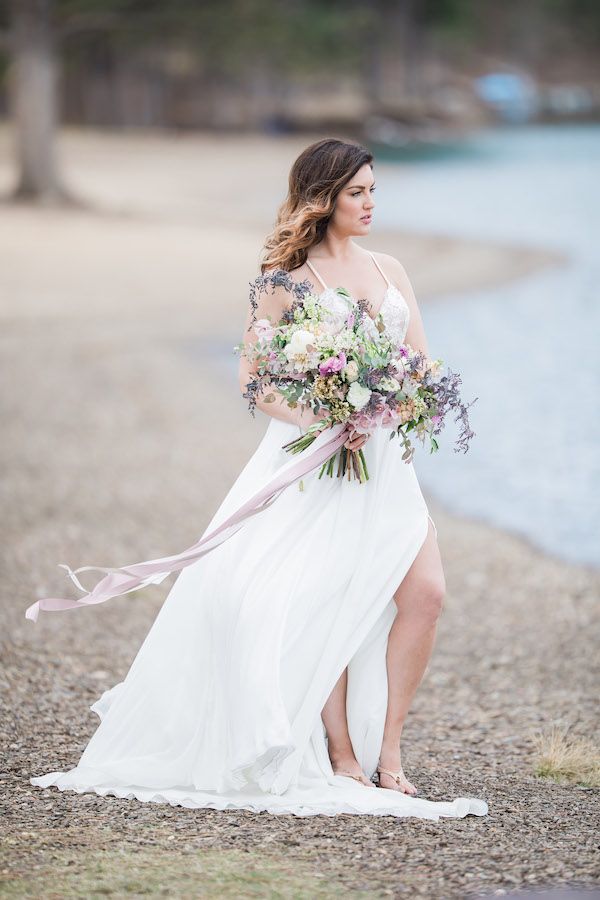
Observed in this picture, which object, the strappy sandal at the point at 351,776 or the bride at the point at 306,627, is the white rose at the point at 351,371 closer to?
the bride at the point at 306,627

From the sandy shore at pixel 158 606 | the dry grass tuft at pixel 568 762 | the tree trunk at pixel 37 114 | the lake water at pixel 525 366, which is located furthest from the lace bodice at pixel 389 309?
the tree trunk at pixel 37 114

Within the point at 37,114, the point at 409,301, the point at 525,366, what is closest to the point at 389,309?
the point at 409,301

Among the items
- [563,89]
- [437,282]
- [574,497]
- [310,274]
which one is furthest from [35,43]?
[563,89]

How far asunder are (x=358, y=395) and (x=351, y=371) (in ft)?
0.24

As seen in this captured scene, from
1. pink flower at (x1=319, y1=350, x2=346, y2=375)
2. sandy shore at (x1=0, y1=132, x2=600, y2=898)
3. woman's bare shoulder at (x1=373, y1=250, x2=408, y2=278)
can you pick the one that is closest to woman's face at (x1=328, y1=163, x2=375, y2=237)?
woman's bare shoulder at (x1=373, y1=250, x2=408, y2=278)

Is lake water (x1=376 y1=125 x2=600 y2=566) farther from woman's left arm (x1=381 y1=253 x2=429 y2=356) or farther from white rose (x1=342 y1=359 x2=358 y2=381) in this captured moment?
white rose (x1=342 y1=359 x2=358 y2=381)

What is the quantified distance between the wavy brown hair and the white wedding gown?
0.20 m

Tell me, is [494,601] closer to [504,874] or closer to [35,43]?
[504,874]

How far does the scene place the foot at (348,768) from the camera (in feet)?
14.0

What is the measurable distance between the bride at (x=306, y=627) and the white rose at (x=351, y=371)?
0.21m

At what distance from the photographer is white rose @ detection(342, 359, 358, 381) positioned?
3.96 metres

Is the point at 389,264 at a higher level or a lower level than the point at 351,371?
higher

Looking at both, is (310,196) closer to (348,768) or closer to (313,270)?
(313,270)

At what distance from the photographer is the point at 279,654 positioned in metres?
4.09
